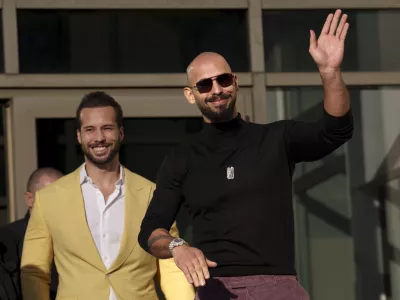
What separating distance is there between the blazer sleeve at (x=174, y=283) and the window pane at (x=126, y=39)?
209cm

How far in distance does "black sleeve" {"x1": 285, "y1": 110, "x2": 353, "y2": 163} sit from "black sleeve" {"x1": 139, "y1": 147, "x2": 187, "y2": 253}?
1.45 feet

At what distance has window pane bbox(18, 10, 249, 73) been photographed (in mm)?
7027

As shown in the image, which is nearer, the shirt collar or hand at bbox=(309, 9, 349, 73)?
hand at bbox=(309, 9, 349, 73)

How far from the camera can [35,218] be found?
5371 mm

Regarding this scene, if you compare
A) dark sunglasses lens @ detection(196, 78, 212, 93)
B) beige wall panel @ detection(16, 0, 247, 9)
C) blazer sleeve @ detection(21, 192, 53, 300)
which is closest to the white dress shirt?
blazer sleeve @ detection(21, 192, 53, 300)

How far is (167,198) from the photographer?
4168 mm

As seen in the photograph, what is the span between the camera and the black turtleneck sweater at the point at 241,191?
13.1 feet

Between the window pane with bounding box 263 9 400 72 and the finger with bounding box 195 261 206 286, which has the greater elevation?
the window pane with bounding box 263 9 400 72

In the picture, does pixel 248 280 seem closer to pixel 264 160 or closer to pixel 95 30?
pixel 264 160

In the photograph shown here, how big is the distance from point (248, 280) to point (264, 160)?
47 centimetres

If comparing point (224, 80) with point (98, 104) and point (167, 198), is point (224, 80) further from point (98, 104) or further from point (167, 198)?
point (98, 104)

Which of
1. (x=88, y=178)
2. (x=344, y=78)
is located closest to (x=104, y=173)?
(x=88, y=178)

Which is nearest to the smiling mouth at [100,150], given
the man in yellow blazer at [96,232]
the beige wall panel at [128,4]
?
the man in yellow blazer at [96,232]

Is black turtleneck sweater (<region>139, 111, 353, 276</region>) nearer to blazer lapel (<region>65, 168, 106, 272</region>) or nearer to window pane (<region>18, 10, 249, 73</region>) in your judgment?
blazer lapel (<region>65, 168, 106, 272</region>)
